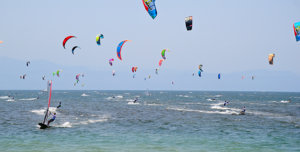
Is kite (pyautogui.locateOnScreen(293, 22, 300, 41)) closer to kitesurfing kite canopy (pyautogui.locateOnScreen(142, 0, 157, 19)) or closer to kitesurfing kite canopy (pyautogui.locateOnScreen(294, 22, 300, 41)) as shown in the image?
kitesurfing kite canopy (pyautogui.locateOnScreen(294, 22, 300, 41))

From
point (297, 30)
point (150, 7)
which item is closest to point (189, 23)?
point (150, 7)

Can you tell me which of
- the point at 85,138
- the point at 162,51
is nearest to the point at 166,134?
the point at 85,138

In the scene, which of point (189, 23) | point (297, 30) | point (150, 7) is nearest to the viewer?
point (150, 7)

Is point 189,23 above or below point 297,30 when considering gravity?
above

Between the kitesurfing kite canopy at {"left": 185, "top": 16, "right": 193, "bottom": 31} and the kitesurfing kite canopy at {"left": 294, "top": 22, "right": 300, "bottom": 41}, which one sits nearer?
the kitesurfing kite canopy at {"left": 185, "top": 16, "right": 193, "bottom": 31}

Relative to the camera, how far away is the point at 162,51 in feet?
165

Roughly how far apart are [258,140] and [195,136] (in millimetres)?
4857

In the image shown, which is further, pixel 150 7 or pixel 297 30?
pixel 297 30

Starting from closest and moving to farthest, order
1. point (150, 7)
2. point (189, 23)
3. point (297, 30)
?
1. point (150, 7)
2. point (297, 30)
3. point (189, 23)

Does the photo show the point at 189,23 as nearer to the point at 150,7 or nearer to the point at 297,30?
the point at 150,7

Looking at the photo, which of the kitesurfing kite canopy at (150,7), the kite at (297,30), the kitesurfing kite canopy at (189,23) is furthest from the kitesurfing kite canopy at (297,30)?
the kitesurfing kite canopy at (150,7)

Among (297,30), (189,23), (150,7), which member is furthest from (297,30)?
(150,7)

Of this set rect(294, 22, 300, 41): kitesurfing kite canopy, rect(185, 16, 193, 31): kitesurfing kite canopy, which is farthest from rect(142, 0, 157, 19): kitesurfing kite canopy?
rect(294, 22, 300, 41): kitesurfing kite canopy

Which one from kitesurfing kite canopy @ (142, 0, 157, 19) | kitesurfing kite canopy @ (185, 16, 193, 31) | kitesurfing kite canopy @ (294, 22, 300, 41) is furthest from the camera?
kitesurfing kite canopy @ (294, 22, 300, 41)
